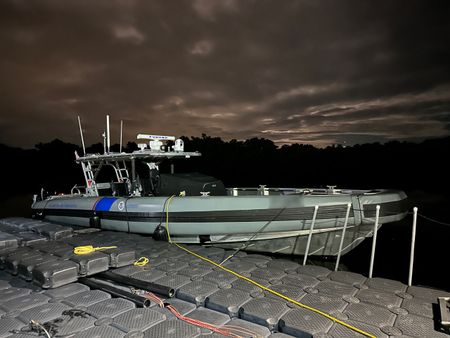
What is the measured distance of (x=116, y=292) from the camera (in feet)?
11.6

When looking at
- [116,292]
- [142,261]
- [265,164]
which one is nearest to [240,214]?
[142,261]

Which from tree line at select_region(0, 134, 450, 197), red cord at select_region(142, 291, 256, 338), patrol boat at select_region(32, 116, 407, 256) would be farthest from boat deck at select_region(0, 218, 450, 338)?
tree line at select_region(0, 134, 450, 197)

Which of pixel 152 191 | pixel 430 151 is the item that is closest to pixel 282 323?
pixel 152 191

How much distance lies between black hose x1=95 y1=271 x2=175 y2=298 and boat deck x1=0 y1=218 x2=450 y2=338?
0.11 m

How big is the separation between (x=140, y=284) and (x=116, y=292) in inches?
11.5

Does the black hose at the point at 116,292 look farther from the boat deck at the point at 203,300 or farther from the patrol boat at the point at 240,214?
the patrol boat at the point at 240,214

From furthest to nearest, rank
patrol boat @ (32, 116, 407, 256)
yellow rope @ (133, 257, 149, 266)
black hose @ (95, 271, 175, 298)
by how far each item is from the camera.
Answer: patrol boat @ (32, 116, 407, 256) → yellow rope @ (133, 257, 149, 266) → black hose @ (95, 271, 175, 298)

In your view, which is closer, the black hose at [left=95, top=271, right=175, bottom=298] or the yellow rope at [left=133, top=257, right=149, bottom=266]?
the black hose at [left=95, top=271, right=175, bottom=298]

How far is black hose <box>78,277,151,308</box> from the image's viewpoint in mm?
3242

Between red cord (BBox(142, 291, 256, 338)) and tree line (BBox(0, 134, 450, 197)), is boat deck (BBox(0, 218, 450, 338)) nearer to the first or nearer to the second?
red cord (BBox(142, 291, 256, 338))

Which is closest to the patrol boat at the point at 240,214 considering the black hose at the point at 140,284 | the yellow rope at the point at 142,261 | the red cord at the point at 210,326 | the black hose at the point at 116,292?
the yellow rope at the point at 142,261

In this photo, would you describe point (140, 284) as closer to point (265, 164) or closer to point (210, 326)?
point (210, 326)

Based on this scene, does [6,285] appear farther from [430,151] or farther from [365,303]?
[430,151]

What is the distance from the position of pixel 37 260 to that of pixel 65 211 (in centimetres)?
527
